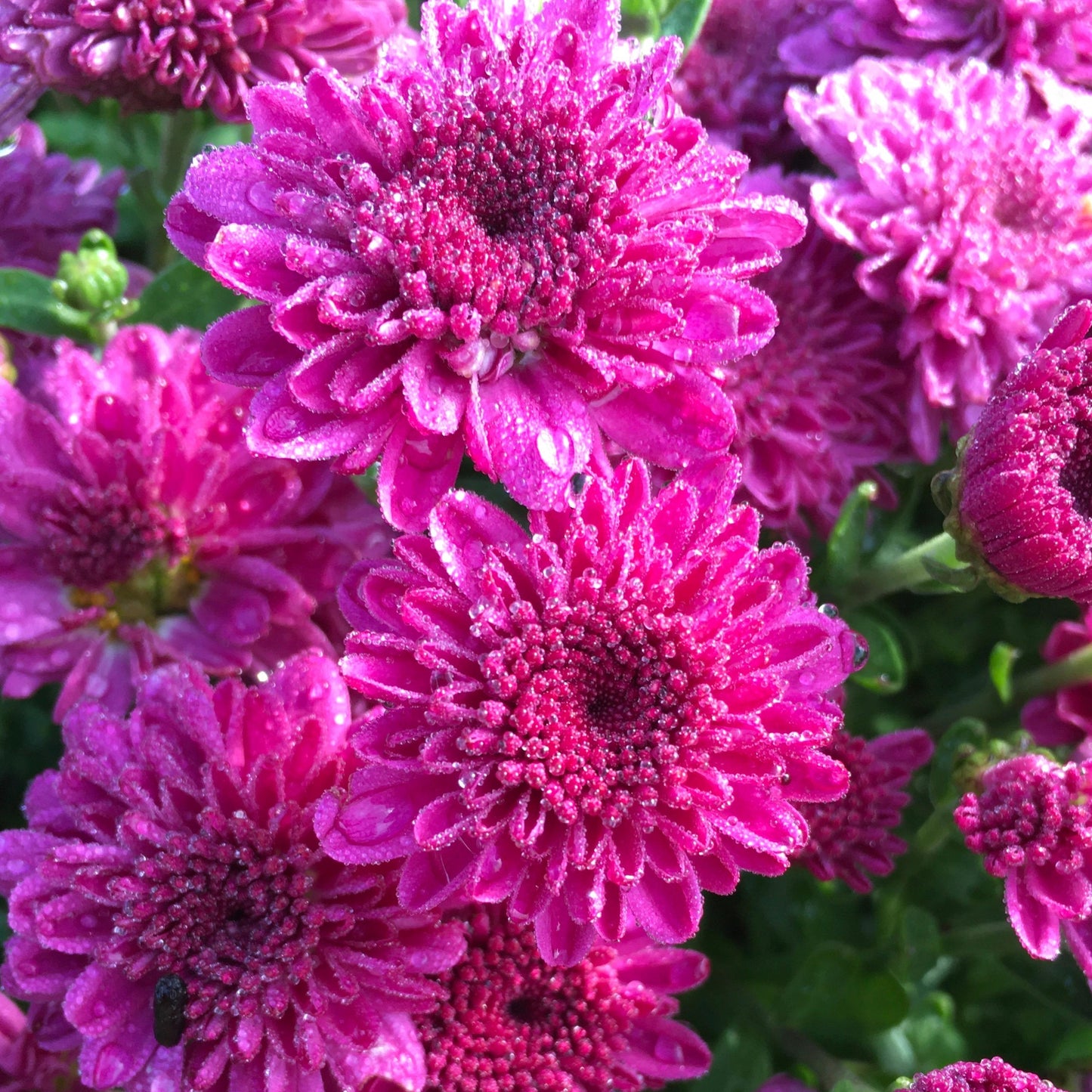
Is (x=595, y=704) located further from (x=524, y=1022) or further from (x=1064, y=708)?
(x=1064, y=708)

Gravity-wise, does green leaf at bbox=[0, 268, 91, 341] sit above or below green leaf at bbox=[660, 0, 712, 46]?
below

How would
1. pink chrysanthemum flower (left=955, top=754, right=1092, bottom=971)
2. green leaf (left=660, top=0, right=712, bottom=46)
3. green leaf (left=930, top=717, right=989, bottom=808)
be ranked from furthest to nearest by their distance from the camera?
1. green leaf (left=660, top=0, right=712, bottom=46)
2. green leaf (left=930, top=717, right=989, bottom=808)
3. pink chrysanthemum flower (left=955, top=754, right=1092, bottom=971)

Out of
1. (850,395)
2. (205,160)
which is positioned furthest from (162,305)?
(850,395)

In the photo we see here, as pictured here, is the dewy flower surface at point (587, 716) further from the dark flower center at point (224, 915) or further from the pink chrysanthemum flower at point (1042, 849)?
the pink chrysanthemum flower at point (1042, 849)

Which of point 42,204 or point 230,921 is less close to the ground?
point 42,204

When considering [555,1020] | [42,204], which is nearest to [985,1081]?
[555,1020]

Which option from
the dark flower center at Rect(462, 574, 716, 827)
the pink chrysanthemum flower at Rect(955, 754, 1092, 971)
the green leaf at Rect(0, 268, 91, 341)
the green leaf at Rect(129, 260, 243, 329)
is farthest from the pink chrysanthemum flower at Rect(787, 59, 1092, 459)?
the green leaf at Rect(0, 268, 91, 341)

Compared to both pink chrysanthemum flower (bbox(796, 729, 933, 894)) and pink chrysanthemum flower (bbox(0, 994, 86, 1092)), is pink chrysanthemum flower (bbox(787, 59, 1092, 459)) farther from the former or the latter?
pink chrysanthemum flower (bbox(0, 994, 86, 1092))
